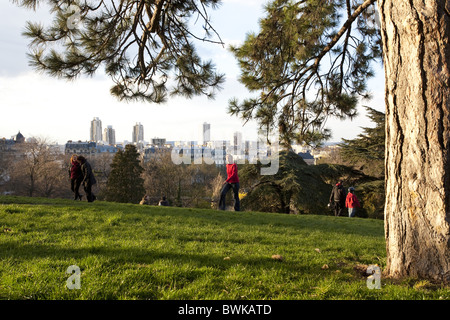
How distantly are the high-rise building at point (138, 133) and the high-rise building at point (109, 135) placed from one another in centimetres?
3170

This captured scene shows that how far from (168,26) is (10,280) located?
22.4 ft

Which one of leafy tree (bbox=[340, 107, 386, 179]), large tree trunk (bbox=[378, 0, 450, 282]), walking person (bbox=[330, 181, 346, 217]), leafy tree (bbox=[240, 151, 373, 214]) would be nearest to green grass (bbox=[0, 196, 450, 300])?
large tree trunk (bbox=[378, 0, 450, 282])

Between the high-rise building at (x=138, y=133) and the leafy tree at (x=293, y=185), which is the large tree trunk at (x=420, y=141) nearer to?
the leafy tree at (x=293, y=185)

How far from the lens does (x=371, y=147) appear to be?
22.6 m

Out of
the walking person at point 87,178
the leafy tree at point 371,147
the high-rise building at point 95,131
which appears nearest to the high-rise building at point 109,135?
the high-rise building at point 95,131

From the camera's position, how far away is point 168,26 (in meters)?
8.05

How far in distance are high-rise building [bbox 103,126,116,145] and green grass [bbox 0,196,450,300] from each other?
4868 inches

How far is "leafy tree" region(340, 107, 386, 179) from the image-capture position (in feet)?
73.6

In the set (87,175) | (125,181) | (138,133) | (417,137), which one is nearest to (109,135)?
(138,133)

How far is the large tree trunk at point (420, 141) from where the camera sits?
3145 millimetres

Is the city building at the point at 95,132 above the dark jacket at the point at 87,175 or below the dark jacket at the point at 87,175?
above

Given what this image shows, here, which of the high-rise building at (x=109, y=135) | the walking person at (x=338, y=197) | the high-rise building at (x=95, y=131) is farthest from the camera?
the high-rise building at (x=109, y=135)

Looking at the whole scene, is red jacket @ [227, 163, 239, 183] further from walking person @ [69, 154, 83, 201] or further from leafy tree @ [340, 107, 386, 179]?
leafy tree @ [340, 107, 386, 179]

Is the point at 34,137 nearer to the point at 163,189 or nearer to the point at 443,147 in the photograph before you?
the point at 163,189
